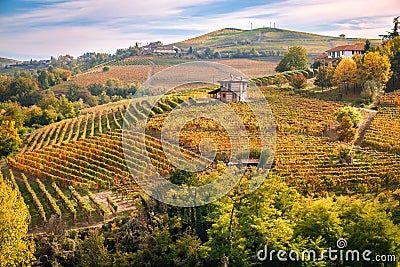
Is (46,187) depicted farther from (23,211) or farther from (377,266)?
(377,266)

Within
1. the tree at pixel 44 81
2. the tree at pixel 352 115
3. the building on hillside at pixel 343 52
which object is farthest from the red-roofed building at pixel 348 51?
the tree at pixel 44 81

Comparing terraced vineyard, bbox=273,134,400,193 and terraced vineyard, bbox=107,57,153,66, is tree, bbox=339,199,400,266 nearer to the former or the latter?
terraced vineyard, bbox=273,134,400,193

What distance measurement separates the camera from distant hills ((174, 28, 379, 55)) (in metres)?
123

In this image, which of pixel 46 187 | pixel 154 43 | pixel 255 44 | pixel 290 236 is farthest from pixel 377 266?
pixel 154 43

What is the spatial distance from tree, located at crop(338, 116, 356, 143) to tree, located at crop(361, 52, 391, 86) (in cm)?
1522

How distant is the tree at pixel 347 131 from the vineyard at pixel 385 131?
1013 mm

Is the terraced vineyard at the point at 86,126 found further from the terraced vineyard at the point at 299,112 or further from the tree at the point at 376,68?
the tree at the point at 376,68

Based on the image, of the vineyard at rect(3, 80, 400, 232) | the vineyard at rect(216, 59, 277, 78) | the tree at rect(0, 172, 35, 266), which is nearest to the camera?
the tree at rect(0, 172, 35, 266)

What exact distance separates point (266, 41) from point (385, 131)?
349 ft

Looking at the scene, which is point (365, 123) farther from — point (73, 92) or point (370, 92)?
point (73, 92)

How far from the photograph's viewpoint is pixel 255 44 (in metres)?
131

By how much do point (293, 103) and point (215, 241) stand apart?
29129 millimetres

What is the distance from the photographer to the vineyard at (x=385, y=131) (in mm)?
29141

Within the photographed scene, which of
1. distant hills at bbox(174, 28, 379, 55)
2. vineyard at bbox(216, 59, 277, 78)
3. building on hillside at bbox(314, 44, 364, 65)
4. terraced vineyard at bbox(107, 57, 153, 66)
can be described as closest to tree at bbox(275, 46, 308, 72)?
building on hillside at bbox(314, 44, 364, 65)
